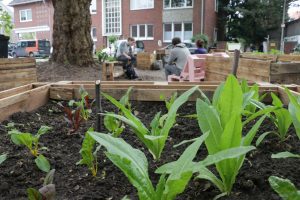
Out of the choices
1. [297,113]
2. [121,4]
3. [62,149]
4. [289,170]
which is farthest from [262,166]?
[121,4]

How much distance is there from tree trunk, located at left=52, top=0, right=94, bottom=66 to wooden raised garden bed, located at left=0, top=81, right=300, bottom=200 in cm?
726

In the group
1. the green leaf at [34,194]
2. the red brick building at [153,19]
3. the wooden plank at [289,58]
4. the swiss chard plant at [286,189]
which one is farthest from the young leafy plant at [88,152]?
the red brick building at [153,19]

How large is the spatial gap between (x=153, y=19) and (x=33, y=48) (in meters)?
13.8

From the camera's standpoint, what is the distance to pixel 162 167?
3.03 ft

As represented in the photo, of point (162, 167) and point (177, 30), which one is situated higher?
point (177, 30)

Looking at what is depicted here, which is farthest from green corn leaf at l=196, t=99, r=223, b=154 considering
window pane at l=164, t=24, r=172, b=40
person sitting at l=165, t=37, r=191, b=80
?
window pane at l=164, t=24, r=172, b=40

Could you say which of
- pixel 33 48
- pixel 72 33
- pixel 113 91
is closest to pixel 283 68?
pixel 113 91

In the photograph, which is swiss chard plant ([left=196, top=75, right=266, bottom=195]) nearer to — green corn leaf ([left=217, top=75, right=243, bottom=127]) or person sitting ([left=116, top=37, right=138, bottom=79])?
green corn leaf ([left=217, top=75, right=243, bottom=127])

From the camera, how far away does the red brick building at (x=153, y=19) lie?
30469 millimetres

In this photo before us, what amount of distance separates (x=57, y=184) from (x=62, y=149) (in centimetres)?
42

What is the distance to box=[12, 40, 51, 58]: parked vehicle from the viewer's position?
34844 millimetres

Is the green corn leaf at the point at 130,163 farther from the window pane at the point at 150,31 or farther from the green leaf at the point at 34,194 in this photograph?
the window pane at the point at 150,31

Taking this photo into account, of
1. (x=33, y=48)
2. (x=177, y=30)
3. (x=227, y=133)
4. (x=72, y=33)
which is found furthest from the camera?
(x=33, y=48)

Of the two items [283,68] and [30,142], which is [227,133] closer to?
[30,142]
